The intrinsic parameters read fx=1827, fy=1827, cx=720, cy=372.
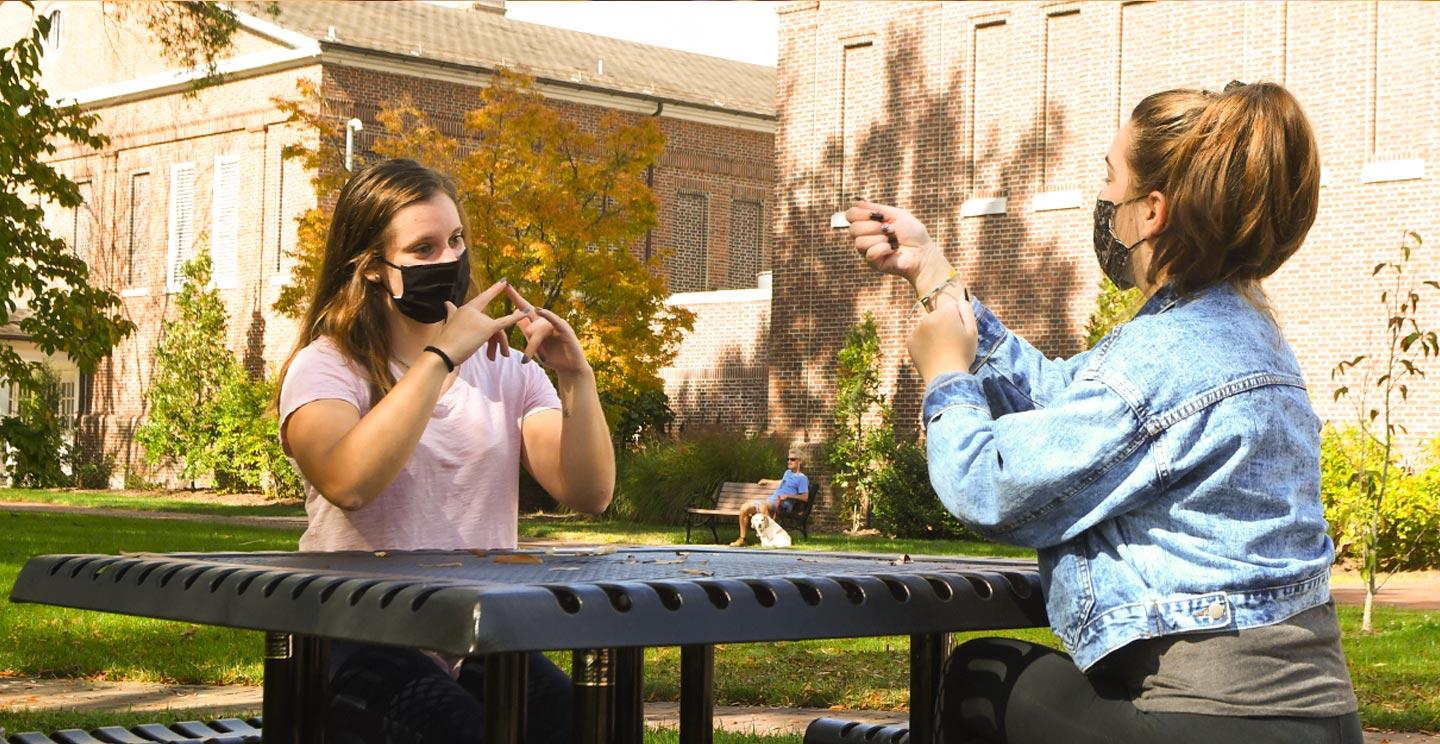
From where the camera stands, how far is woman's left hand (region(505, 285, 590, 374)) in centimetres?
351

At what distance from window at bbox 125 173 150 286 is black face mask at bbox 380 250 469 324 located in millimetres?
37783

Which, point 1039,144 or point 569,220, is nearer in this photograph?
point 569,220

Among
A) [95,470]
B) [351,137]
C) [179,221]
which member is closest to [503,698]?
[351,137]

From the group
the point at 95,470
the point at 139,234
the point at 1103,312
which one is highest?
the point at 139,234

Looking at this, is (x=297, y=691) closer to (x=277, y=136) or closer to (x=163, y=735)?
(x=163, y=735)

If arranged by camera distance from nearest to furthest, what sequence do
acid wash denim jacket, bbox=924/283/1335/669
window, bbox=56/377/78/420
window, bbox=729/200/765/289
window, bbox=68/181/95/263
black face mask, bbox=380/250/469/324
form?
acid wash denim jacket, bbox=924/283/1335/669 → black face mask, bbox=380/250/469/324 → window, bbox=56/377/78/420 → window, bbox=68/181/95/263 → window, bbox=729/200/765/289

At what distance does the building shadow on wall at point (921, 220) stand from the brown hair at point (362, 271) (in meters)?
22.4

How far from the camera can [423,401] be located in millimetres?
3217

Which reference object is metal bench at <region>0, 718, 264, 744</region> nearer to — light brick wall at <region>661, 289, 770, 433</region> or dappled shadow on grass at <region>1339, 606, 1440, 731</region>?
dappled shadow on grass at <region>1339, 606, 1440, 731</region>

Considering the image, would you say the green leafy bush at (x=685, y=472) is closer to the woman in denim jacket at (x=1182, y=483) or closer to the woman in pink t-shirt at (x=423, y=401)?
the woman in pink t-shirt at (x=423, y=401)

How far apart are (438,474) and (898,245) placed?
1145mm

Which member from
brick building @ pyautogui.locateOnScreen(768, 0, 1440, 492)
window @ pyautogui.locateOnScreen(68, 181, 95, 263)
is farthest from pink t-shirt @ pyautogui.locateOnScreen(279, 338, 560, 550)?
window @ pyautogui.locateOnScreen(68, 181, 95, 263)

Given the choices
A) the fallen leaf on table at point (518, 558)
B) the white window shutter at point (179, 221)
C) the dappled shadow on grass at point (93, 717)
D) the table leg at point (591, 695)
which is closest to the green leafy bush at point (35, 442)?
the dappled shadow on grass at point (93, 717)

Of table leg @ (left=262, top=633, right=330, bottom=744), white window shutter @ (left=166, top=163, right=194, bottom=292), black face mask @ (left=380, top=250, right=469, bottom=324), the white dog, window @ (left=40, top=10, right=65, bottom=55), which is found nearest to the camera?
table leg @ (left=262, top=633, right=330, bottom=744)
